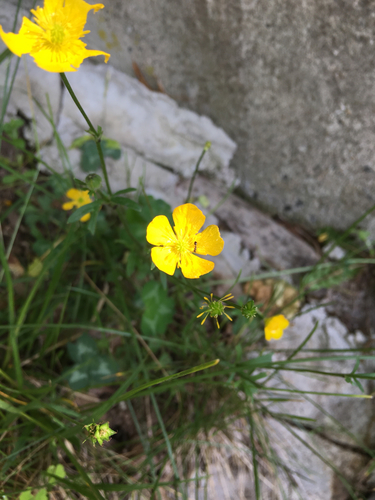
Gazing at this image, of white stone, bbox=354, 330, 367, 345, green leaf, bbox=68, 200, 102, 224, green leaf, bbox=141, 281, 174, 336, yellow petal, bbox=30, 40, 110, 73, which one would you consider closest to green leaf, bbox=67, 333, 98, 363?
green leaf, bbox=141, 281, 174, 336

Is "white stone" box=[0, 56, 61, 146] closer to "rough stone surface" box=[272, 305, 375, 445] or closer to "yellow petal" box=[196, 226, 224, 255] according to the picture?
"yellow petal" box=[196, 226, 224, 255]

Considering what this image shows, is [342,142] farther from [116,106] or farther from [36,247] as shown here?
[36,247]

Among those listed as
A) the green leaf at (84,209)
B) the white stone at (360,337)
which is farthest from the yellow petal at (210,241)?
the white stone at (360,337)

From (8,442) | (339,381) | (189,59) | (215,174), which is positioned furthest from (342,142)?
(8,442)

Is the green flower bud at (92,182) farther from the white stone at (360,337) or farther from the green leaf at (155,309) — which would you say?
the white stone at (360,337)

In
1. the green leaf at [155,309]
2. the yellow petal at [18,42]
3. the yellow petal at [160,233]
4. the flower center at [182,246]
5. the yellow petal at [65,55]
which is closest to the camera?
the yellow petal at [18,42]

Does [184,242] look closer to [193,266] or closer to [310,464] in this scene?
[193,266]
